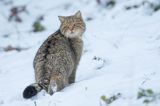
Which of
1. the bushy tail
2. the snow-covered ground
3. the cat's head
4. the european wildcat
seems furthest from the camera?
the cat's head

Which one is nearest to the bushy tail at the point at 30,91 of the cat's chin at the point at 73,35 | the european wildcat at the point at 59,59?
the european wildcat at the point at 59,59

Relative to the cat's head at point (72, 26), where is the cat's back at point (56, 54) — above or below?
below

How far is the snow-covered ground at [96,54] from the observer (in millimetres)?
6660

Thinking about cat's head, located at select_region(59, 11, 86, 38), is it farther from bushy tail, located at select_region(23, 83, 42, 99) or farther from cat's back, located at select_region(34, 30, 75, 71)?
bushy tail, located at select_region(23, 83, 42, 99)

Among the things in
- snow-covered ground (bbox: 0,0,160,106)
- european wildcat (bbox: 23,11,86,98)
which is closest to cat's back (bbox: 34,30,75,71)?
european wildcat (bbox: 23,11,86,98)

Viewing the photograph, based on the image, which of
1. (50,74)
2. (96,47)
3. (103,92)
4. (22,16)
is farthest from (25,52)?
(103,92)

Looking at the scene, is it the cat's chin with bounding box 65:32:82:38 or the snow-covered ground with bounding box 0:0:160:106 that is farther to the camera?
the cat's chin with bounding box 65:32:82:38

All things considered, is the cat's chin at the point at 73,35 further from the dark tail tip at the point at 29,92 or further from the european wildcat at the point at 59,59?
the dark tail tip at the point at 29,92

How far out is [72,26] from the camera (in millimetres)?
8070

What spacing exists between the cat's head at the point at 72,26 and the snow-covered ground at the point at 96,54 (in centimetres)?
60

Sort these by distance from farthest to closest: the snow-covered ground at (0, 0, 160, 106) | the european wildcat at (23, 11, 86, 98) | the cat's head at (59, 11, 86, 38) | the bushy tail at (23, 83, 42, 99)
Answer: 1. the cat's head at (59, 11, 86, 38)
2. the european wildcat at (23, 11, 86, 98)
3. the bushy tail at (23, 83, 42, 99)
4. the snow-covered ground at (0, 0, 160, 106)

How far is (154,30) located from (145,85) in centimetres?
333

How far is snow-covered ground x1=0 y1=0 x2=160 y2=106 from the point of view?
6660mm

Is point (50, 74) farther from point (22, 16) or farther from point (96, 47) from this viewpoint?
point (22, 16)
